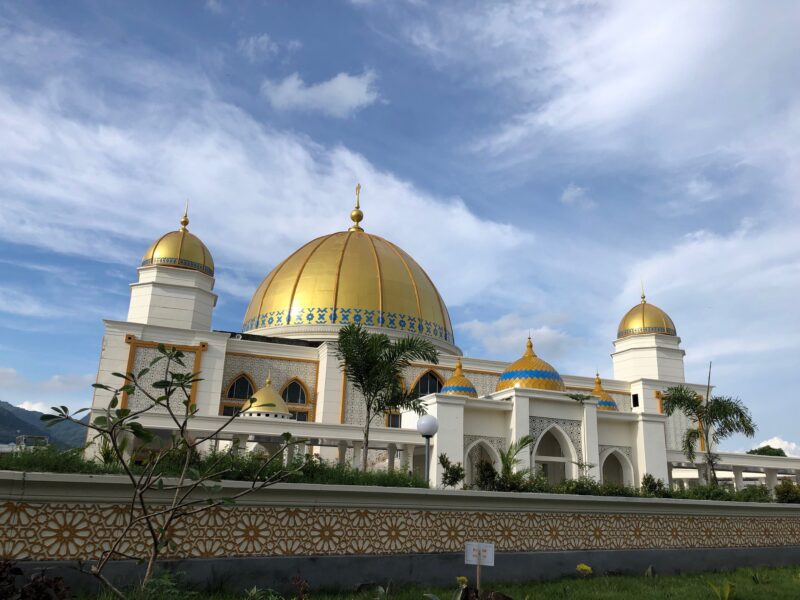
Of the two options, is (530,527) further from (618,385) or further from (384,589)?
(618,385)

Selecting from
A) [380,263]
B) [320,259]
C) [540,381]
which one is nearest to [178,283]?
[320,259]

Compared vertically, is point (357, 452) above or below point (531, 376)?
below

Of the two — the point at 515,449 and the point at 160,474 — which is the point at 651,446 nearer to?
the point at 515,449

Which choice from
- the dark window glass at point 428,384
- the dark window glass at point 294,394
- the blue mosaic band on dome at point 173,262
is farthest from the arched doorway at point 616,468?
the blue mosaic band on dome at point 173,262

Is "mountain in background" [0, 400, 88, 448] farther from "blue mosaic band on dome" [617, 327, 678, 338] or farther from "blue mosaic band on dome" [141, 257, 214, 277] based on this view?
"blue mosaic band on dome" [617, 327, 678, 338]

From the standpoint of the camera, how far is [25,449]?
6238mm

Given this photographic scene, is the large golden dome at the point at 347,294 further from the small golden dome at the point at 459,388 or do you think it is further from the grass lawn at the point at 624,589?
the grass lawn at the point at 624,589

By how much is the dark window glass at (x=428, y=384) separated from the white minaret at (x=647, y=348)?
30.9ft

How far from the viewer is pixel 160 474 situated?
510 cm

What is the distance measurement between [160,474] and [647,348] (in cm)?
2717

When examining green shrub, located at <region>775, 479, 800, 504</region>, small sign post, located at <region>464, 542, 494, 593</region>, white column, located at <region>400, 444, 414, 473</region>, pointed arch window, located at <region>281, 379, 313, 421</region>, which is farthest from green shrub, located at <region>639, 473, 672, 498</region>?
pointed arch window, located at <region>281, 379, 313, 421</region>

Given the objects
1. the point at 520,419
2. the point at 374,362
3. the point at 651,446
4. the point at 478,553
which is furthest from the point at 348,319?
the point at 478,553

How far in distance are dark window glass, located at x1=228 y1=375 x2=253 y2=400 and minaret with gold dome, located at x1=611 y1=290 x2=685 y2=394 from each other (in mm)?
16180

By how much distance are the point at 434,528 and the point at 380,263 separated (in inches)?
815
